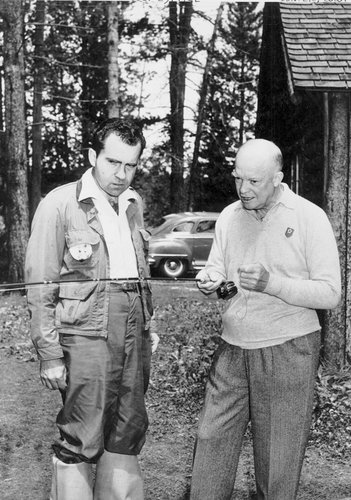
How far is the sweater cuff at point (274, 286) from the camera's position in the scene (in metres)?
3.08

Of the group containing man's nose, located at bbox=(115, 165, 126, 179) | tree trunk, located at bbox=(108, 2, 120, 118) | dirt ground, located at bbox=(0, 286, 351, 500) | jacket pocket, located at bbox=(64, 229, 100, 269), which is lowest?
dirt ground, located at bbox=(0, 286, 351, 500)

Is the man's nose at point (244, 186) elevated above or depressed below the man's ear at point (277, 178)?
below

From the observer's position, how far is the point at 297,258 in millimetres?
3188

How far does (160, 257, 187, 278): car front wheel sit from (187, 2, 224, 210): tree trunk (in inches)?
304

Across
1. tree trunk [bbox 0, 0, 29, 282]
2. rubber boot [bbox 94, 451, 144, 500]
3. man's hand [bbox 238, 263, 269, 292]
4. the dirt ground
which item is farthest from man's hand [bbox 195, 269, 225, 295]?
tree trunk [bbox 0, 0, 29, 282]

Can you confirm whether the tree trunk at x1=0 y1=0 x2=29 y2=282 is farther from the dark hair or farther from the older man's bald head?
the older man's bald head

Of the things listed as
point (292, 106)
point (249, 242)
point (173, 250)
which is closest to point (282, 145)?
point (292, 106)

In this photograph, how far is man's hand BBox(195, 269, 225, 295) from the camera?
3209 mm

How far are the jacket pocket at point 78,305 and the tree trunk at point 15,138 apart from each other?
10.4 meters

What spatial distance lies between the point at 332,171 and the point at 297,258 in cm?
389

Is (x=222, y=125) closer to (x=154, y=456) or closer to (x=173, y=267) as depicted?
(x=173, y=267)

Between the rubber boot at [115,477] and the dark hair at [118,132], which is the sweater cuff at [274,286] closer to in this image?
the dark hair at [118,132]

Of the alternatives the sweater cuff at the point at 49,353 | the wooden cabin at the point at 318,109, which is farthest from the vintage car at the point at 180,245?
the sweater cuff at the point at 49,353

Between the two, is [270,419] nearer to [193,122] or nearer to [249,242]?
[249,242]
